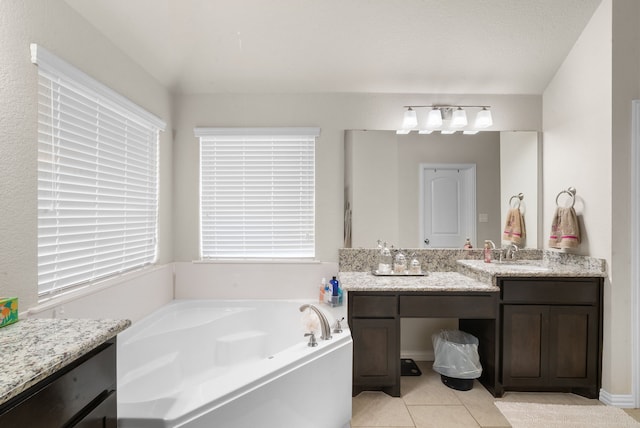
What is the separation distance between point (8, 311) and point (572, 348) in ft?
10.1

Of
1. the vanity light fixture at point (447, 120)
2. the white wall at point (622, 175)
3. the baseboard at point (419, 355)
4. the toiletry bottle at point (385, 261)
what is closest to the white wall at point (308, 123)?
the vanity light fixture at point (447, 120)

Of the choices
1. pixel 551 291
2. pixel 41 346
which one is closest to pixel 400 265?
pixel 551 291

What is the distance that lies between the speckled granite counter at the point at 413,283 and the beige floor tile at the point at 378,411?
751 millimetres

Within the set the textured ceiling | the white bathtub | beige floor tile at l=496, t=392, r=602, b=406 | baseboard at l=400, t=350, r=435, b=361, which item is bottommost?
beige floor tile at l=496, t=392, r=602, b=406

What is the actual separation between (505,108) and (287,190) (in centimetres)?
199

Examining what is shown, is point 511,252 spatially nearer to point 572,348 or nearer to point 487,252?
point 487,252

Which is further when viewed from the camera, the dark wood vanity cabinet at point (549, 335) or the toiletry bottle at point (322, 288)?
the toiletry bottle at point (322, 288)

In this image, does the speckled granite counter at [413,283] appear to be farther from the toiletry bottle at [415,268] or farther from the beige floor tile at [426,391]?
the beige floor tile at [426,391]

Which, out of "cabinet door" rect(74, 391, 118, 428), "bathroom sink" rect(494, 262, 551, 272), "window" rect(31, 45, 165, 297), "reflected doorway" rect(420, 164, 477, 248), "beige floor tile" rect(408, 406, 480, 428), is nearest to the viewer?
"cabinet door" rect(74, 391, 118, 428)

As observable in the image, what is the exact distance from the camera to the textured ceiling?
2.23 metres

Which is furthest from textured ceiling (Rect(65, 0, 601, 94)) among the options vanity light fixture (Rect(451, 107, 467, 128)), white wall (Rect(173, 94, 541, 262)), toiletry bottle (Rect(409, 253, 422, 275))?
toiletry bottle (Rect(409, 253, 422, 275))

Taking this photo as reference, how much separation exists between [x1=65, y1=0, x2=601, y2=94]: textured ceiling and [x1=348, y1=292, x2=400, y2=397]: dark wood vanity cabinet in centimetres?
172

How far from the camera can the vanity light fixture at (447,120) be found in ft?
9.39

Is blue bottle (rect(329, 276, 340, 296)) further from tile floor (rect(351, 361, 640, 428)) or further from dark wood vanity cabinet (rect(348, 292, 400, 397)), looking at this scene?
tile floor (rect(351, 361, 640, 428))
